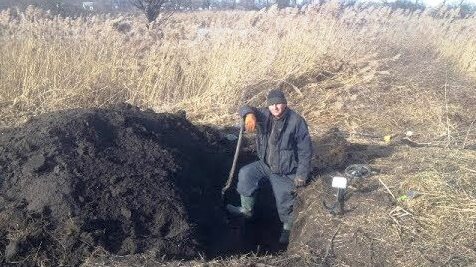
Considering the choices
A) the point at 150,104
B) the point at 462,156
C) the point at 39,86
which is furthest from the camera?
the point at 150,104

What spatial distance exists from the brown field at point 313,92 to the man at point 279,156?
0.29 metres

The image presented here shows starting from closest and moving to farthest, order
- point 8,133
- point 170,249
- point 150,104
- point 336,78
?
point 170,249 < point 8,133 < point 150,104 < point 336,78

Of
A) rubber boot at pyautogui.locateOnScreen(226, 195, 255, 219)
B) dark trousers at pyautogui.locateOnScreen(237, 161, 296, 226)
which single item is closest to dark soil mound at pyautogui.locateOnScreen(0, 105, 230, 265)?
rubber boot at pyautogui.locateOnScreen(226, 195, 255, 219)

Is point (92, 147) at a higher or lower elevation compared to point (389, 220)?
higher

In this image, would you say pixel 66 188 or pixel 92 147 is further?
pixel 92 147

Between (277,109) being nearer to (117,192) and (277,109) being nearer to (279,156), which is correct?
(279,156)

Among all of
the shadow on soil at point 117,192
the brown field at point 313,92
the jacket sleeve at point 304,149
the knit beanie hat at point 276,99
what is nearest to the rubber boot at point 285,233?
the shadow on soil at point 117,192

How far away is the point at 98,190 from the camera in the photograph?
404 centimetres

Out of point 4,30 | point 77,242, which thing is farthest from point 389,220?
point 4,30

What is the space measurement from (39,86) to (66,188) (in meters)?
3.55

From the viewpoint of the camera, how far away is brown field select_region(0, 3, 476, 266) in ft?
13.1

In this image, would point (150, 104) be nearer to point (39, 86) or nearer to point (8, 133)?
point (39, 86)

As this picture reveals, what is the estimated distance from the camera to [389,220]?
13.2 ft

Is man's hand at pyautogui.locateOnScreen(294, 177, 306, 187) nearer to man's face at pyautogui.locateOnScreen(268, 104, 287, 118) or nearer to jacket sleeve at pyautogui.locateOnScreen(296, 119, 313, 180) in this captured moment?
jacket sleeve at pyautogui.locateOnScreen(296, 119, 313, 180)
